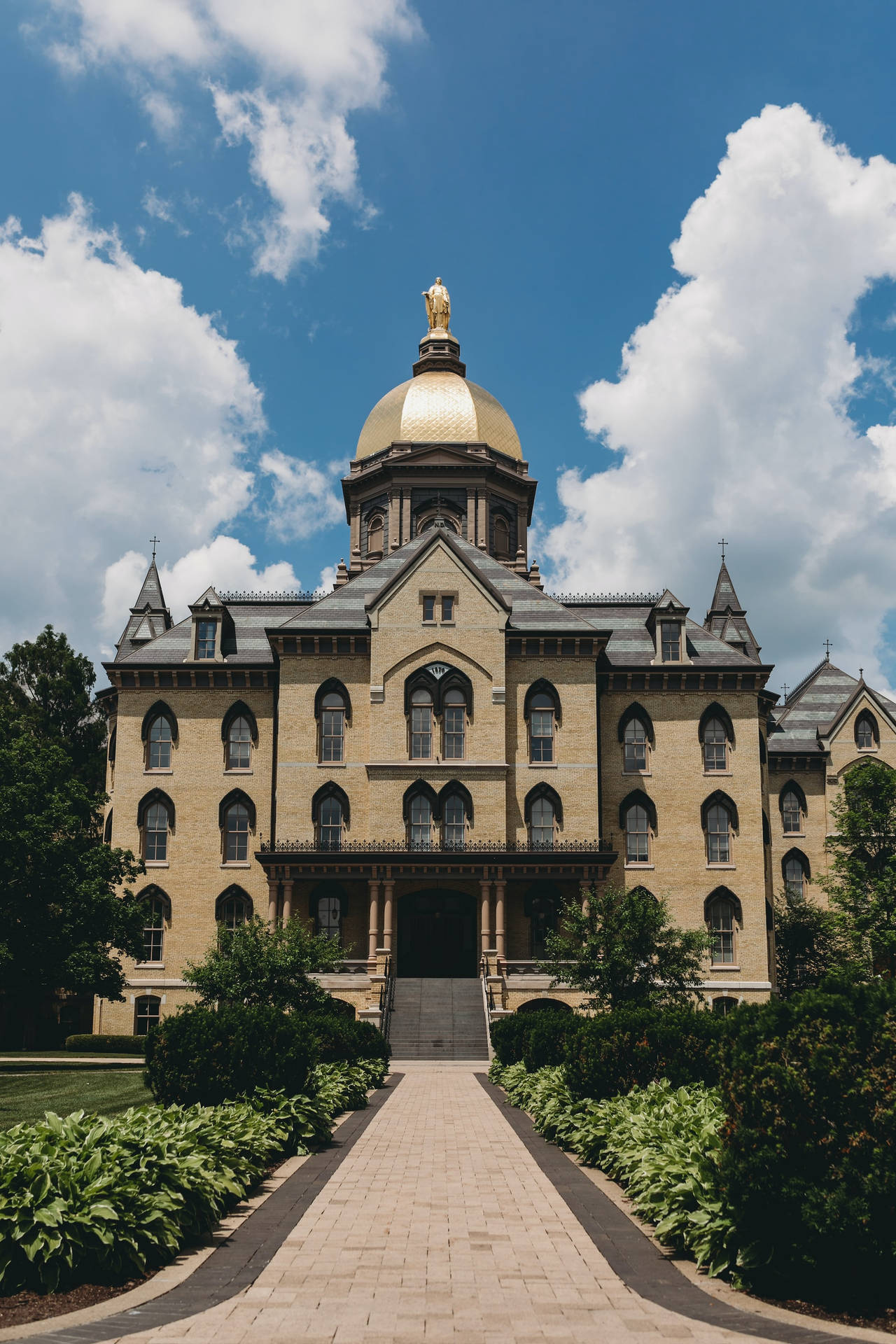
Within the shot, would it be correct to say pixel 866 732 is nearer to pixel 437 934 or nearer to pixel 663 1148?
pixel 437 934

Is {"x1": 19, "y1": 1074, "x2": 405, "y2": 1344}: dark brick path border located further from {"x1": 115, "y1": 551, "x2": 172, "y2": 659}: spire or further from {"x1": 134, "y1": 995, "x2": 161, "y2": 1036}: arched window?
{"x1": 115, "y1": 551, "x2": 172, "y2": 659}: spire

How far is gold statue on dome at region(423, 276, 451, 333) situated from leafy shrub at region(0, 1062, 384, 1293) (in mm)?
61824

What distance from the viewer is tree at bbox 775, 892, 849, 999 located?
182ft

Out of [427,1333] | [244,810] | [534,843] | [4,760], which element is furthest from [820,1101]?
[244,810]

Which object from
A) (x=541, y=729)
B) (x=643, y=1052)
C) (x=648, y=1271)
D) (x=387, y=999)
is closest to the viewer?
(x=648, y=1271)

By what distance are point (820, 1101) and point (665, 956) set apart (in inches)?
917

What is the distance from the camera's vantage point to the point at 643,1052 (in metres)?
16.9

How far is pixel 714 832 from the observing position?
49.5 meters

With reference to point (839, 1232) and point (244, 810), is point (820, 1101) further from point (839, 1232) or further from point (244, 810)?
point (244, 810)

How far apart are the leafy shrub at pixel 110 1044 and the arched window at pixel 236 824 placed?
8.13 m

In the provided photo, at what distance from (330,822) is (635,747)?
1320cm

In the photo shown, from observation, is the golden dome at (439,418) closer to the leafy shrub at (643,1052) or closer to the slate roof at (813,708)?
the slate roof at (813,708)

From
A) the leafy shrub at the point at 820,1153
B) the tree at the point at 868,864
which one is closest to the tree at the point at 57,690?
the tree at the point at 868,864

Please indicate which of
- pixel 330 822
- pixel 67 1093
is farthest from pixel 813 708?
pixel 67 1093
